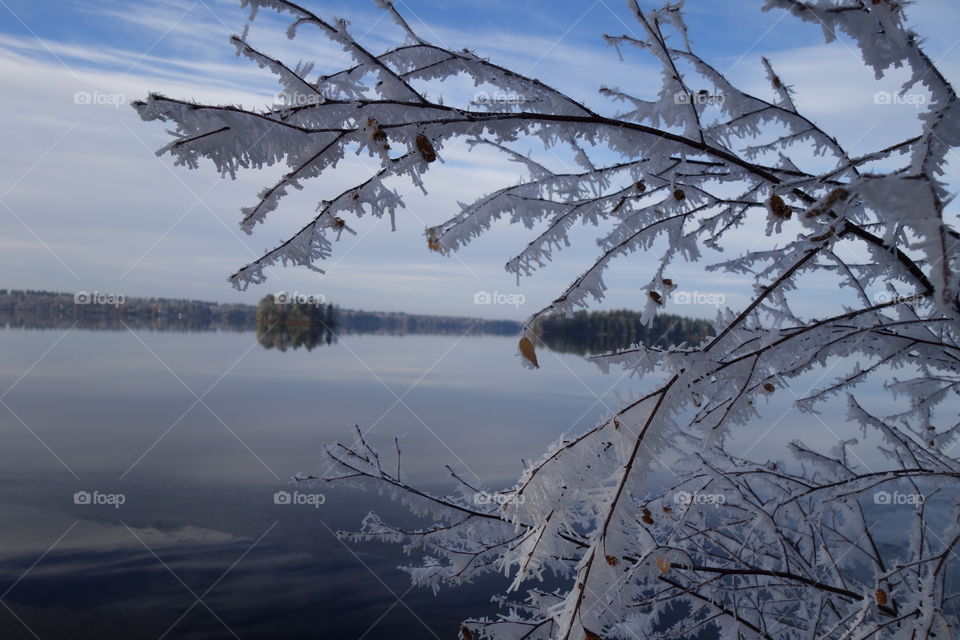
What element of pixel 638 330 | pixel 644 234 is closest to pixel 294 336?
pixel 638 330

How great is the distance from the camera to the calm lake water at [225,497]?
5250 millimetres

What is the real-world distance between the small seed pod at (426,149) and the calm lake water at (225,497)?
2.13 feet

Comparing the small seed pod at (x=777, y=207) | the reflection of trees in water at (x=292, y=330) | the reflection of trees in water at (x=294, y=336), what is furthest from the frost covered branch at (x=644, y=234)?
the reflection of trees in water at (x=294, y=336)

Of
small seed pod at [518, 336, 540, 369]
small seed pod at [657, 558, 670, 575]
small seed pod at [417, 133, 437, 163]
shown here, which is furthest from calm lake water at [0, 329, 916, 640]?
small seed pod at [417, 133, 437, 163]

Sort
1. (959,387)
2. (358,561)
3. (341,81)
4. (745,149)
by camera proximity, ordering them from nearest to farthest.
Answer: (341,81)
(959,387)
(745,149)
(358,561)

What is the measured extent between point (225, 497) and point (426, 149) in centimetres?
761

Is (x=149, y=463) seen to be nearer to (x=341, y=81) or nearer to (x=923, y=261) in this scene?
(x=341, y=81)

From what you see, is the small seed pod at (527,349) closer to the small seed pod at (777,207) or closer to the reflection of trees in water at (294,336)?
the small seed pod at (777,207)

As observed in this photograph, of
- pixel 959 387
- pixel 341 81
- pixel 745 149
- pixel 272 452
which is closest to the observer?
pixel 341 81

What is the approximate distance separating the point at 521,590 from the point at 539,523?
523 centimetres

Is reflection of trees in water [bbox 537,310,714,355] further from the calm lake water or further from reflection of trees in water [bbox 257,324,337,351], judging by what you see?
reflection of trees in water [bbox 257,324,337,351]

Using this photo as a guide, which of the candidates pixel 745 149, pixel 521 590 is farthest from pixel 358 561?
pixel 745 149

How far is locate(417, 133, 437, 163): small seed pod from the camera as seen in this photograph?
122 centimetres

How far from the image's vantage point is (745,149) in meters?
2.65
